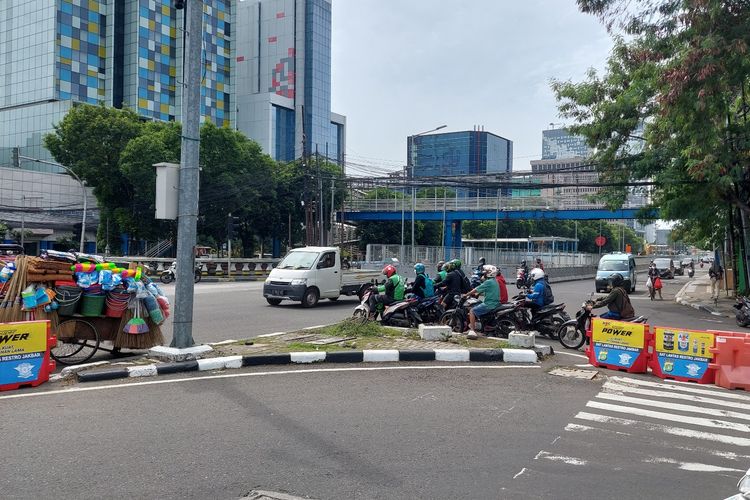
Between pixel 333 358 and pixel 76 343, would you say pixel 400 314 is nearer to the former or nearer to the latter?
pixel 333 358

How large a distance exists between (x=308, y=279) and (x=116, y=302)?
9236 millimetres

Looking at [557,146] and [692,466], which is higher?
[557,146]

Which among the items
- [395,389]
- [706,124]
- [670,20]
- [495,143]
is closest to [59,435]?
[395,389]

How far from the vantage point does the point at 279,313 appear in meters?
16.2

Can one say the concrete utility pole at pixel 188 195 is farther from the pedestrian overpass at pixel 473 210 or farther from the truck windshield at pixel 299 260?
the pedestrian overpass at pixel 473 210

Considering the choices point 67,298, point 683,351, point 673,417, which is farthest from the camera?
point 683,351

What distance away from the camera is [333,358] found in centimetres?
925

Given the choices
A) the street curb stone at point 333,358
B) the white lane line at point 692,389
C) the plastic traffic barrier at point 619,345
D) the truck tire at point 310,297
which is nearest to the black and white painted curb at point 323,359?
the street curb stone at point 333,358

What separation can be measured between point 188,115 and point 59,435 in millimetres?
5050

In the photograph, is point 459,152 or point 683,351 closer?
point 683,351

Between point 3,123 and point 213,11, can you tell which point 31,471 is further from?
point 213,11

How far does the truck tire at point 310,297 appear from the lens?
1776cm

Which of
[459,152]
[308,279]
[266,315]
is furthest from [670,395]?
[459,152]

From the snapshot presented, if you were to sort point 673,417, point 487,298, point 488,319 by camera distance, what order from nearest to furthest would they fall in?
point 673,417, point 487,298, point 488,319
